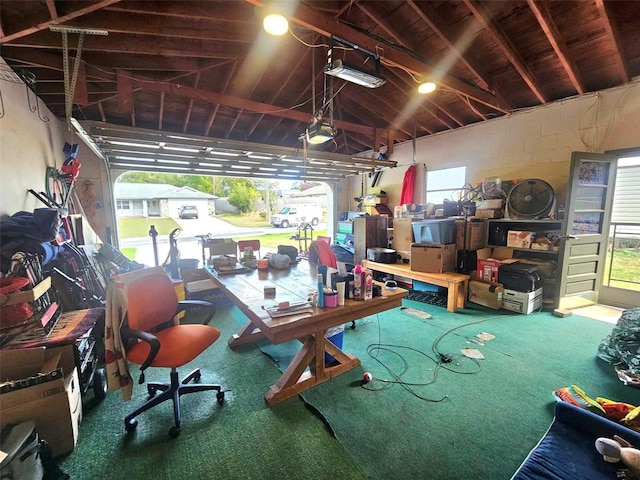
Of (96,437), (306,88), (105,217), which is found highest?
(306,88)

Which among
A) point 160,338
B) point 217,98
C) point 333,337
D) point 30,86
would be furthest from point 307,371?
point 30,86

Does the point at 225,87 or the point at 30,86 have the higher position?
the point at 225,87

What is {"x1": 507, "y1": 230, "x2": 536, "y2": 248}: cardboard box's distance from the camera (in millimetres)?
3969

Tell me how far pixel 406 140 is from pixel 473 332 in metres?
4.88

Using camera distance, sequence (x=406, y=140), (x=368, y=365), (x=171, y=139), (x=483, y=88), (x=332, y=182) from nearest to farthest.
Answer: (x=368, y=365)
(x=171, y=139)
(x=483, y=88)
(x=406, y=140)
(x=332, y=182)

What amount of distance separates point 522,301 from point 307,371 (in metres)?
3.24

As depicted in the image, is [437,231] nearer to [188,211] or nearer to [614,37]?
[614,37]

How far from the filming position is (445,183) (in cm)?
576

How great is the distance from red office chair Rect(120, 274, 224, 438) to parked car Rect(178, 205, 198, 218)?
9159 millimetres

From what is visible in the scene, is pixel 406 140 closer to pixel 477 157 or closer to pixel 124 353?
pixel 477 157

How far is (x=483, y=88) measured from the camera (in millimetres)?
4094

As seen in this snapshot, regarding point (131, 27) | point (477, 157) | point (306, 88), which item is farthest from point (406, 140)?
point (131, 27)

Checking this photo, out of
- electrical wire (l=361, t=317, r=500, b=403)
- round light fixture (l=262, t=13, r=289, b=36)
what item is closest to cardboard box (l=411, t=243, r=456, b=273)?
electrical wire (l=361, t=317, r=500, b=403)

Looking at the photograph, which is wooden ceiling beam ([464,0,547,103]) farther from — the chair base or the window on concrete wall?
the chair base
